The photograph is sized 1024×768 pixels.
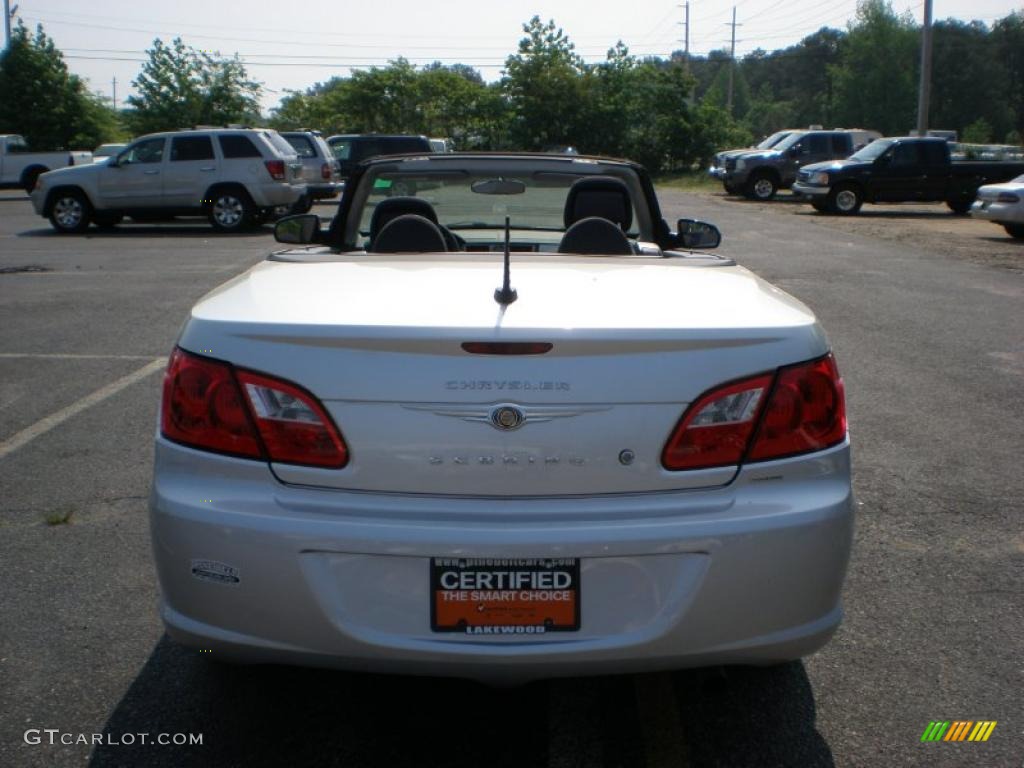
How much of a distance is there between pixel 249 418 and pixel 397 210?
2.03m

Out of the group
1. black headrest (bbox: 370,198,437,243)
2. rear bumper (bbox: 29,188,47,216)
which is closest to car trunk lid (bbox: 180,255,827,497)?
black headrest (bbox: 370,198,437,243)

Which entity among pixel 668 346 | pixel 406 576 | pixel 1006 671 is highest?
pixel 668 346

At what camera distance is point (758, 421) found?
2.78m

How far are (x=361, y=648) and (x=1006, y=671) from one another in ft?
6.82

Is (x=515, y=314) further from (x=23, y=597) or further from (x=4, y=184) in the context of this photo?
(x=4, y=184)

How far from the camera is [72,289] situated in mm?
12852

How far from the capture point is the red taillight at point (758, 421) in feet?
8.93

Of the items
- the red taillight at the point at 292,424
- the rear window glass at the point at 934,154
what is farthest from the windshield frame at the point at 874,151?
the red taillight at the point at 292,424

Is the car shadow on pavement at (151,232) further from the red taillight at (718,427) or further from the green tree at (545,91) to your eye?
the green tree at (545,91)

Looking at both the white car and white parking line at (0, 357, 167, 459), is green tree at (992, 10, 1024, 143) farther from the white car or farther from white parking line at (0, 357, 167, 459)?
white parking line at (0, 357, 167, 459)

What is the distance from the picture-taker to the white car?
19828 millimetres

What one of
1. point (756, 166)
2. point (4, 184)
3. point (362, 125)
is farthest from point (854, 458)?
point (362, 125)

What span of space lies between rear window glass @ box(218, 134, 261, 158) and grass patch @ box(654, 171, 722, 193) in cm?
2184

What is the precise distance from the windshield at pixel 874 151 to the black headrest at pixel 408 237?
25.2m
